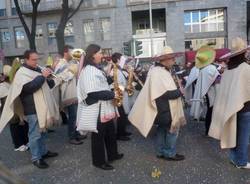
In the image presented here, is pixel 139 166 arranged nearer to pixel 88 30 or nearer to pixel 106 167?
pixel 106 167

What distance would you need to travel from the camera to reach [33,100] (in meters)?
5.81

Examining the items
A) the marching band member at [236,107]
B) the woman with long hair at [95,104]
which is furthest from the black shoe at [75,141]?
the marching band member at [236,107]

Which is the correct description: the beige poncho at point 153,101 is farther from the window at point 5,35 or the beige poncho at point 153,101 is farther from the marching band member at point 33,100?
the window at point 5,35

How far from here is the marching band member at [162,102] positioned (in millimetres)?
5555

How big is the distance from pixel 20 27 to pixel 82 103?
34.5 metres

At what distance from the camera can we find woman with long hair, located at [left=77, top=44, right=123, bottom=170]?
538 centimetres

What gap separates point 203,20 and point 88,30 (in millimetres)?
11002

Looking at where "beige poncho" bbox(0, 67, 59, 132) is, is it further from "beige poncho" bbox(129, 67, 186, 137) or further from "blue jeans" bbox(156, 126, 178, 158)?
"blue jeans" bbox(156, 126, 178, 158)

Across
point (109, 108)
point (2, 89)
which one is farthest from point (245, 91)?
point (2, 89)

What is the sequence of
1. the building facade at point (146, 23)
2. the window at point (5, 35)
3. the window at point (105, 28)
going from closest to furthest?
the building facade at point (146, 23)
the window at point (105, 28)
the window at point (5, 35)

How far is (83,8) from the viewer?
117 ft

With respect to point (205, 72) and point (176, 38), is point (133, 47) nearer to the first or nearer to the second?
point (205, 72)

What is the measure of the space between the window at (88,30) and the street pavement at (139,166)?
94.5 ft

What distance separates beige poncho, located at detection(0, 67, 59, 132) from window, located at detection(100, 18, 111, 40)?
29.6 meters
